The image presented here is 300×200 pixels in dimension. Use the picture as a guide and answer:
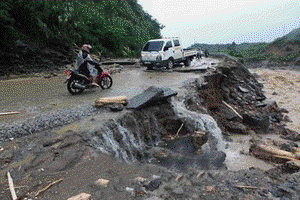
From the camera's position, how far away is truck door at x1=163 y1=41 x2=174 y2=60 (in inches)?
659

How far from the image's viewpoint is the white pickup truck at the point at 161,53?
16500mm

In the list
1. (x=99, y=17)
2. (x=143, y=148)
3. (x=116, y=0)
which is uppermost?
(x=116, y=0)

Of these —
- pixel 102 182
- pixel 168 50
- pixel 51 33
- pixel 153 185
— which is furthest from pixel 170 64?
pixel 102 182

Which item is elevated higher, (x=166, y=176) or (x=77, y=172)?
(x=77, y=172)

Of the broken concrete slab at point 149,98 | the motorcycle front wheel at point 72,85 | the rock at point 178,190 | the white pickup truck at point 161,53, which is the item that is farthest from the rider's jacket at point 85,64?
the white pickup truck at point 161,53

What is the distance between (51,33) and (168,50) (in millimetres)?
8315

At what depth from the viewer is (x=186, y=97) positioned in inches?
367

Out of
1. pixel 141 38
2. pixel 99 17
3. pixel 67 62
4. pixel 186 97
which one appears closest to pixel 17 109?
pixel 186 97

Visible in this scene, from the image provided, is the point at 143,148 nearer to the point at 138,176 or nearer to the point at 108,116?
the point at 108,116

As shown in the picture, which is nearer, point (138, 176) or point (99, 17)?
point (138, 176)

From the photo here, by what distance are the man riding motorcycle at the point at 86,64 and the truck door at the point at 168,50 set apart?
8249 mm

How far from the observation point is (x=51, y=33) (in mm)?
16781

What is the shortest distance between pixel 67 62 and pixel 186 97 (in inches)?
444

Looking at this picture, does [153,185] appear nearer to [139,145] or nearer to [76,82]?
[139,145]
